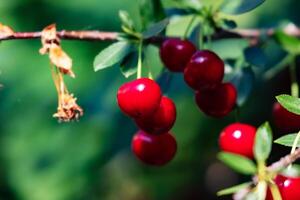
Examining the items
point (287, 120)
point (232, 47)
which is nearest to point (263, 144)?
point (287, 120)

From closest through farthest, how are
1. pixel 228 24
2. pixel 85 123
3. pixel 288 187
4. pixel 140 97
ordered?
pixel 288 187 → pixel 140 97 → pixel 228 24 → pixel 85 123

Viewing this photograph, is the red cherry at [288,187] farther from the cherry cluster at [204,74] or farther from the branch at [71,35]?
the branch at [71,35]

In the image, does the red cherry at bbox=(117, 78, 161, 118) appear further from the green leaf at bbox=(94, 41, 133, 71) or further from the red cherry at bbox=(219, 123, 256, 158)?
the red cherry at bbox=(219, 123, 256, 158)

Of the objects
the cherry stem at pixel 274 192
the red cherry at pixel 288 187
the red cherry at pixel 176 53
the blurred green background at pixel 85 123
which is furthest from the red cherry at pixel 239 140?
the blurred green background at pixel 85 123

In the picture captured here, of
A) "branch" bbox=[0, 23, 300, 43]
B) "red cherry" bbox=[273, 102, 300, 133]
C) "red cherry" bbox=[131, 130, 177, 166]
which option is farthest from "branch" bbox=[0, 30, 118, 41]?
"red cherry" bbox=[273, 102, 300, 133]

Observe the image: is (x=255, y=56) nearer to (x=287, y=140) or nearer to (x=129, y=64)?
(x=129, y=64)

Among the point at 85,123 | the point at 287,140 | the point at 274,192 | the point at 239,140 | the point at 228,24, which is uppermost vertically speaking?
the point at 85,123

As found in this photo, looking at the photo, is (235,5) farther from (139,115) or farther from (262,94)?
(262,94)
